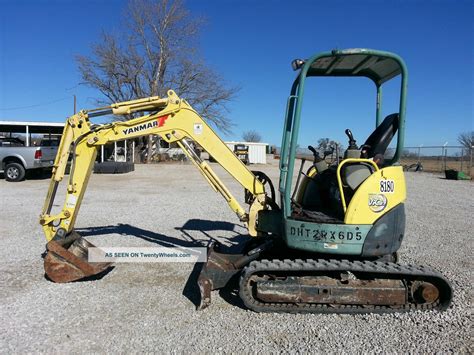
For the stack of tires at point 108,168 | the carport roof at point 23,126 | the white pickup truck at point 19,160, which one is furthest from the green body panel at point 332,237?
the carport roof at point 23,126

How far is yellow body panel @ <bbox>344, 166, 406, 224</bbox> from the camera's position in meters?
3.86

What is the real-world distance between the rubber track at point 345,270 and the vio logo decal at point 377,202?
60cm

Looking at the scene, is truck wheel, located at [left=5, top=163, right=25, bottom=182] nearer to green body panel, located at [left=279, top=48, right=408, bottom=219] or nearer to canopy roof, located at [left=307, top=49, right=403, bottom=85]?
canopy roof, located at [left=307, top=49, right=403, bottom=85]

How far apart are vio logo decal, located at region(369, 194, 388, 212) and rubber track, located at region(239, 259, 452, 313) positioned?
1.97 ft

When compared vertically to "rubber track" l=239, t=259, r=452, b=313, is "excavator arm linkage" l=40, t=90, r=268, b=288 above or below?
above

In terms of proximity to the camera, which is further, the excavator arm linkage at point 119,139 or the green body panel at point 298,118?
the excavator arm linkage at point 119,139

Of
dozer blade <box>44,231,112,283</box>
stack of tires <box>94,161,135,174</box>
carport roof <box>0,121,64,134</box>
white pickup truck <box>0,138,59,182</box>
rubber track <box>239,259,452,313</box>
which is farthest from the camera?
carport roof <box>0,121,64,134</box>

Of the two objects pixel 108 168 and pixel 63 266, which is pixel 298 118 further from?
pixel 108 168

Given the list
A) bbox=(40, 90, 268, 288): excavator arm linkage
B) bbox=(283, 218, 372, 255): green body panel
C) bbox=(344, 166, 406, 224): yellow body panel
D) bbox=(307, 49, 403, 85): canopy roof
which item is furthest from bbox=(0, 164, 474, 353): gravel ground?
bbox=(307, 49, 403, 85): canopy roof

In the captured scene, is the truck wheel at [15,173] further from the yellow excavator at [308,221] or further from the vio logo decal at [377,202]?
the vio logo decal at [377,202]

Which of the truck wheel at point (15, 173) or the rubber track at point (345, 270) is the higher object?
the truck wheel at point (15, 173)

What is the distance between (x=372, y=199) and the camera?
388 cm

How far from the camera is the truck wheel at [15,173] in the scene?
15.8 meters

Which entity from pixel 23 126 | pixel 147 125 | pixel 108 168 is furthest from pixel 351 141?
pixel 23 126
